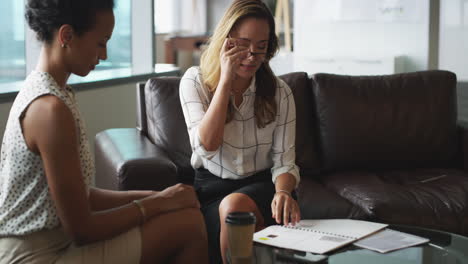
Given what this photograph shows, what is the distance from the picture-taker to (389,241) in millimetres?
1720

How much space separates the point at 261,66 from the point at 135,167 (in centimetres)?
58

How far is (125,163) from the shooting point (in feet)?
7.48

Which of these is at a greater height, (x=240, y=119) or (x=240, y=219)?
(x=240, y=119)

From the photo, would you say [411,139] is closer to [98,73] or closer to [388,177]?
[388,177]

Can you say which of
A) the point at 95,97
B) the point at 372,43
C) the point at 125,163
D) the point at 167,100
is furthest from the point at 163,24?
the point at 125,163

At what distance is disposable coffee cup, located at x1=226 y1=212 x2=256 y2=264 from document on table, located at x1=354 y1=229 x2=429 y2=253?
0.40m

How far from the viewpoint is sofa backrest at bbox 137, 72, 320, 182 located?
2742 millimetres

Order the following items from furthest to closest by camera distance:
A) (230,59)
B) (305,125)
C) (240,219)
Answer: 1. (305,125)
2. (230,59)
3. (240,219)

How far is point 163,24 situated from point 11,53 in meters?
4.93

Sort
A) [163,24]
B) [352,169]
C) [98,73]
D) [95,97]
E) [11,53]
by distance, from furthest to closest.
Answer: [163,24]
[98,73]
[95,97]
[11,53]
[352,169]

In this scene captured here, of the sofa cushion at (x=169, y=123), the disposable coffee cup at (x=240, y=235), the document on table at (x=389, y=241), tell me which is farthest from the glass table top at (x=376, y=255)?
the sofa cushion at (x=169, y=123)

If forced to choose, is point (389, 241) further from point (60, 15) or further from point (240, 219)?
point (60, 15)

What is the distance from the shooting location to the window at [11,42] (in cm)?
336

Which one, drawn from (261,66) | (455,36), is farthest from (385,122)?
(455,36)
